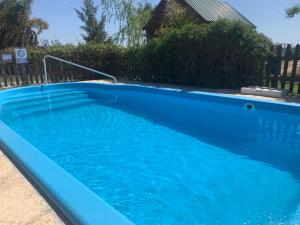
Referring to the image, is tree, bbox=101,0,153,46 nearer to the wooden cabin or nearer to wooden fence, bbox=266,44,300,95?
the wooden cabin

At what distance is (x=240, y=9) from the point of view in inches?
1039

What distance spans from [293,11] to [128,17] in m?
8.71

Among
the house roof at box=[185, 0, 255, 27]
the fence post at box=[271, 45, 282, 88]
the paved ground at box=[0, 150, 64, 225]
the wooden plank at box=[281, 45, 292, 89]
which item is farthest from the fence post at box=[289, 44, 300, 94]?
the house roof at box=[185, 0, 255, 27]

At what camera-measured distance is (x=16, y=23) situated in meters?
19.9

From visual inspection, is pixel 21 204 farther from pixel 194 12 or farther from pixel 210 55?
pixel 194 12

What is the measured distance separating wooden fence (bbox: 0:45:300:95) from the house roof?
9.23 metres

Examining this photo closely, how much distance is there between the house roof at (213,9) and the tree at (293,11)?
4071mm

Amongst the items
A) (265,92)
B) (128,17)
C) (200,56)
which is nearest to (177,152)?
(265,92)

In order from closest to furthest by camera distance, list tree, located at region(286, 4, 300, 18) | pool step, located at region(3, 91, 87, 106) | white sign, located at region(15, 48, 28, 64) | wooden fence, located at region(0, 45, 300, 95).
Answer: wooden fence, located at region(0, 45, 300, 95) < pool step, located at region(3, 91, 87, 106) < white sign, located at region(15, 48, 28, 64) < tree, located at region(286, 4, 300, 18)

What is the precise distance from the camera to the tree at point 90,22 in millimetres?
40719

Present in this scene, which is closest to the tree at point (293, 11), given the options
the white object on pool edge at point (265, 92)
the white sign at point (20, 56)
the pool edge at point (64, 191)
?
the white object on pool edge at point (265, 92)

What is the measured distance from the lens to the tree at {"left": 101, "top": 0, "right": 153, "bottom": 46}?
1780 cm

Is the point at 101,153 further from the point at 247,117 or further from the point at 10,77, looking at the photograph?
the point at 10,77

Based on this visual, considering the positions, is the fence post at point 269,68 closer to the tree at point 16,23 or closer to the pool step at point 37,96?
the pool step at point 37,96
